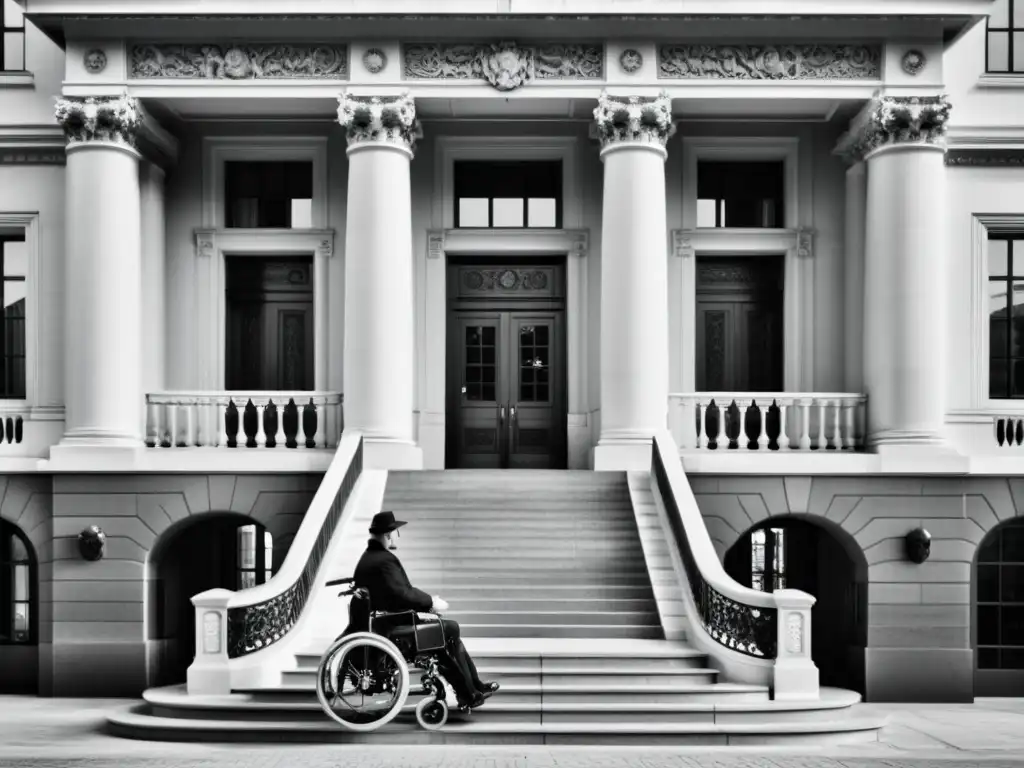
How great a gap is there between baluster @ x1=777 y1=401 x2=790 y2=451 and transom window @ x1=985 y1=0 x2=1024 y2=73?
21.1 feet

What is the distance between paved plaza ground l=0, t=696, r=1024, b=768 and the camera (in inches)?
526

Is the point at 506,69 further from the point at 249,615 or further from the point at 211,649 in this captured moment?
the point at 211,649

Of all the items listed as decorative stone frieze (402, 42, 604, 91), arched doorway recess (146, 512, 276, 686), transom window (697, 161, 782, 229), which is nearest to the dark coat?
arched doorway recess (146, 512, 276, 686)

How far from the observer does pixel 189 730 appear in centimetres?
1474

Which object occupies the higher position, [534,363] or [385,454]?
[534,363]

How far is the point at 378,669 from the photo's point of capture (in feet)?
45.4

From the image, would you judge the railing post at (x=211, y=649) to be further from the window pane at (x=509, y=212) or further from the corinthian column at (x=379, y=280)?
the window pane at (x=509, y=212)

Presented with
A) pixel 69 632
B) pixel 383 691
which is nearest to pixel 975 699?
pixel 383 691

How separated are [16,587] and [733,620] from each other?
1239cm

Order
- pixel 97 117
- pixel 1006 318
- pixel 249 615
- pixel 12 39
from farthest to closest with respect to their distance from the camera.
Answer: pixel 12 39 < pixel 1006 318 < pixel 97 117 < pixel 249 615

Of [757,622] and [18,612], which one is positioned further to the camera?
[18,612]

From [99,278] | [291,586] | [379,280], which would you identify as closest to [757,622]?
[291,586]

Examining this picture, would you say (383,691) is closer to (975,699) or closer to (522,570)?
(522,570)

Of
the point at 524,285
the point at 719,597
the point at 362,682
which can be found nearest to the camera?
the point at 362,682
